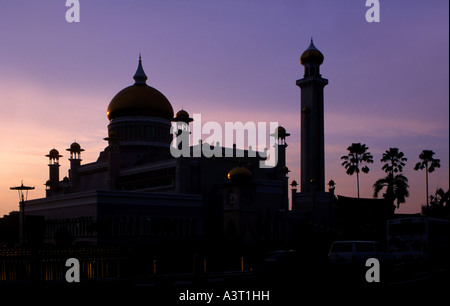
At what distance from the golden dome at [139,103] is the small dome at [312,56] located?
54.0 feet

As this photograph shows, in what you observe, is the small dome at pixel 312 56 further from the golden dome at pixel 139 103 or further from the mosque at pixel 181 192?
the golden dome at pixel 139 103

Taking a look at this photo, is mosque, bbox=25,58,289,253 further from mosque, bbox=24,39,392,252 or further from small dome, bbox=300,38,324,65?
small dome, bbox=300,38,324,65

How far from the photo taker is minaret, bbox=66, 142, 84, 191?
197 feet

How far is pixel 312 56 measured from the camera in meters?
63.2

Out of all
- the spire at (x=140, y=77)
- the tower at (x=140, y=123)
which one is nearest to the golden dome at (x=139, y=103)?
the tower at (x=140, y=123)

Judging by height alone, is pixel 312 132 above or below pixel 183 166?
above

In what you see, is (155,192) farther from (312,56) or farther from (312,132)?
(312,56)

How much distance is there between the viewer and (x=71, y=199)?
152ft

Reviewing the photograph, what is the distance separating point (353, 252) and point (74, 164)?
4193cm

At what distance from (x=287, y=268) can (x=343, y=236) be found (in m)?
31.9

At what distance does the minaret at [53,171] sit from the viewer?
63875 millimetres

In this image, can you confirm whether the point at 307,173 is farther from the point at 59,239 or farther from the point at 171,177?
the point at 59,239

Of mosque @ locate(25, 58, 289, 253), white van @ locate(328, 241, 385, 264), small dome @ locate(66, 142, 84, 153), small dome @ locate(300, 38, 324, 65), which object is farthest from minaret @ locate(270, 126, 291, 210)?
white van @ locate(328, 241, 385, 264)
